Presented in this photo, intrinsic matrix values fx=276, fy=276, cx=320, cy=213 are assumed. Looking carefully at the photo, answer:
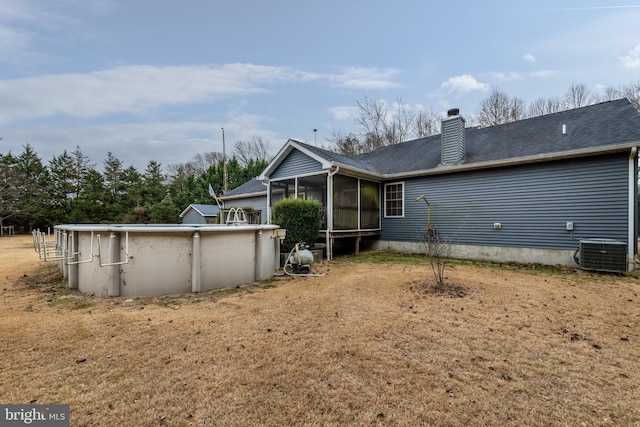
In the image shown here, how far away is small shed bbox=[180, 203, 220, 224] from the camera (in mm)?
21467

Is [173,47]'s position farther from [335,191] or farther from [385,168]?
[385,168]

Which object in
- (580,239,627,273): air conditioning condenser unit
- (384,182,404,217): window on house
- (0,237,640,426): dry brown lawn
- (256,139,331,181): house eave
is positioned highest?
(256,139,331,181): house eave

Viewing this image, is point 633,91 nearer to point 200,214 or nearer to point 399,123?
point 399,123

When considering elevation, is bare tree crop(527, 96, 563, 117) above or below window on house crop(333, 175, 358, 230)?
above

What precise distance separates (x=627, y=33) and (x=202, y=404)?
1500cm

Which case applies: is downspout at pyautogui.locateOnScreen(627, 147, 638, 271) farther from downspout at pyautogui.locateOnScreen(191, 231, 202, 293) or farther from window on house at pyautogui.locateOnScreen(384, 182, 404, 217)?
downspout at pyautogui.locateOnScreen(191, 231, 202, 293)

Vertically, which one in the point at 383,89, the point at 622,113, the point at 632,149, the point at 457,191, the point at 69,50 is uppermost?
the point at 383,89

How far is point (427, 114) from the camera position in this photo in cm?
2189

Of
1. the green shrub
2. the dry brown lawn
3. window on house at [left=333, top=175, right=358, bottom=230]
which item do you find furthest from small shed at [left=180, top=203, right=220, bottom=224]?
the dry brown lawn

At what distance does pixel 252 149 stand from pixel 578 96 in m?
30.9

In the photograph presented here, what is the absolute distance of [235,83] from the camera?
13.5m

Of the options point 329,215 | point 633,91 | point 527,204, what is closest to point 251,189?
point 329,215

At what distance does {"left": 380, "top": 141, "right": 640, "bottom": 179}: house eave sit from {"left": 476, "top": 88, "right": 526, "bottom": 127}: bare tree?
14.0 m

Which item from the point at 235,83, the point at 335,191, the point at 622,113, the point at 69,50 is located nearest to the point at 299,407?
the point at 335,191
